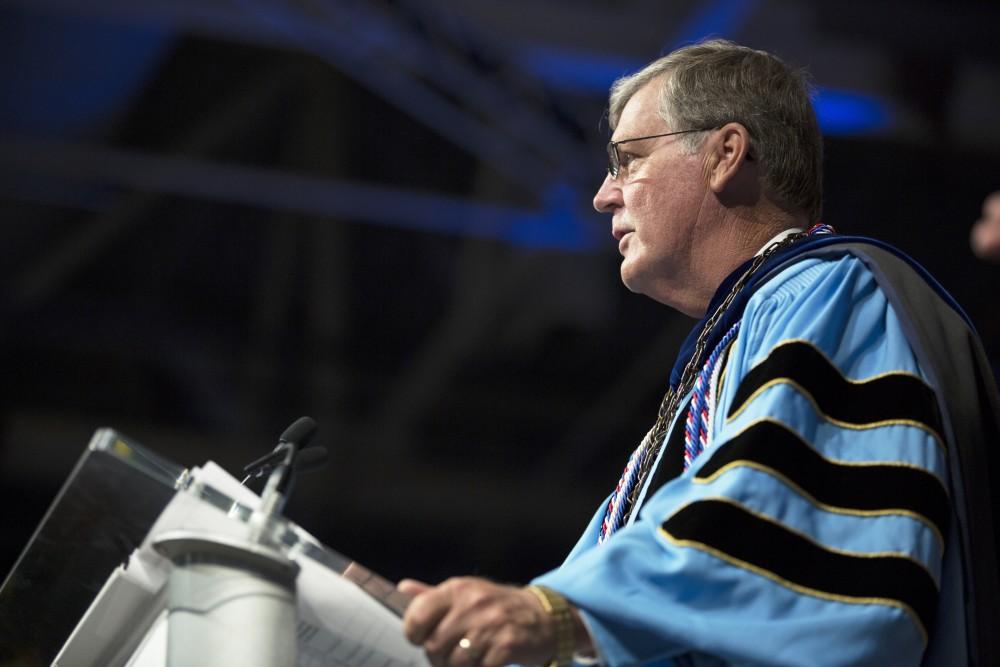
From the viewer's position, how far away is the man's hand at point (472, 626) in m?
1.69

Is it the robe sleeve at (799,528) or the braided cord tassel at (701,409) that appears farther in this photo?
the braided cord tassel at (701,409)

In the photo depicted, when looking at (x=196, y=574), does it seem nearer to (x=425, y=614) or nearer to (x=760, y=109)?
(x=425, y=614)

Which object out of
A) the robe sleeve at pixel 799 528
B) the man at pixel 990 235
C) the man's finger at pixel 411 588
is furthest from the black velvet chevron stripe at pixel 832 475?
the man at pixel 990 235

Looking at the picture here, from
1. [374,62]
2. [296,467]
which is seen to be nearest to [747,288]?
[296,467]

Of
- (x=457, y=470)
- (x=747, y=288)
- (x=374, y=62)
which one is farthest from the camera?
(x=457, y=470)

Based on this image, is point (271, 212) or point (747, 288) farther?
point (271, 212)

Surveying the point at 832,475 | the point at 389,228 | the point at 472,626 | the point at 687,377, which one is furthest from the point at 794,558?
the point at 389,228

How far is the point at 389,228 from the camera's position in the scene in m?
9.66

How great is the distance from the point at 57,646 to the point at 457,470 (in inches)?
339

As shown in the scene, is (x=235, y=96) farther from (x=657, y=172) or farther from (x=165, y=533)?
(x=165, y=533)

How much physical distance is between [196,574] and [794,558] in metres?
0.72

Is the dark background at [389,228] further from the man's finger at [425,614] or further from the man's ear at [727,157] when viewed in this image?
the man's finger at [425,614]

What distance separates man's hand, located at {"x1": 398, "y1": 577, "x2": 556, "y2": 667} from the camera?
1687 millimetres

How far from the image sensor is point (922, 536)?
188 centimetres
